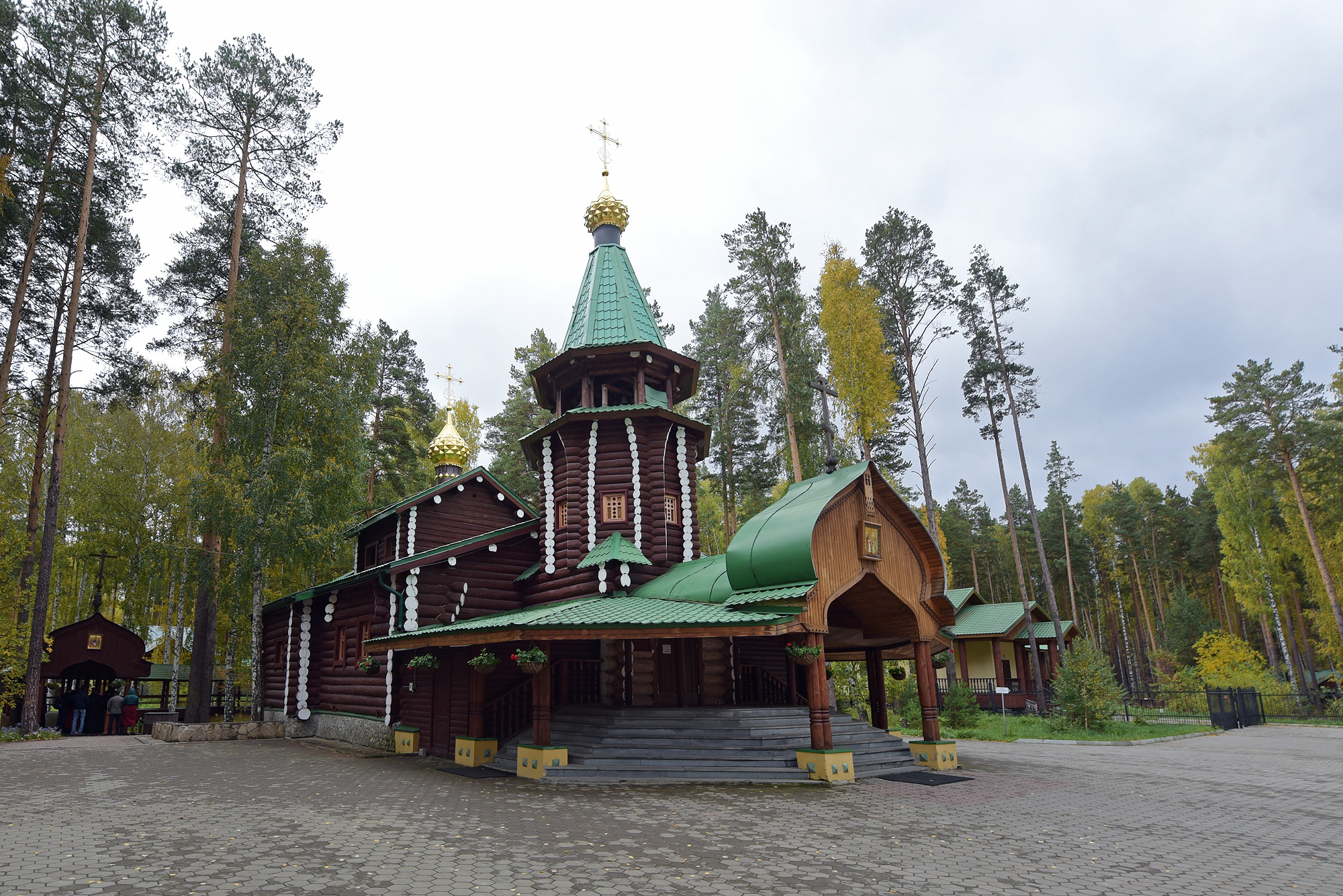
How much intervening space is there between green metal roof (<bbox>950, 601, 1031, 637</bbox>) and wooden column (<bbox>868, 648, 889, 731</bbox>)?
53.5ft

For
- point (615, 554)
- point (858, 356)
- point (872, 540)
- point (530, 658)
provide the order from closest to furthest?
1. point (530, 658)
2. point (872, 540)
3. point (615, 554)
4. point (858, 356)

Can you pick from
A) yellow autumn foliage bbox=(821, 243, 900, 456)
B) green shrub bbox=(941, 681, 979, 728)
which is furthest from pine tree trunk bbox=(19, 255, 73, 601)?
green shrub bbox=(941, 681, 979, 728)

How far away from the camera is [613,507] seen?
16469 millimetres

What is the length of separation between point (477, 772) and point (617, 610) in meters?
3.82

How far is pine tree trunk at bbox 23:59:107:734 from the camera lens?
17578 mm

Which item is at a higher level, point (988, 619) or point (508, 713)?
point (988, 619)

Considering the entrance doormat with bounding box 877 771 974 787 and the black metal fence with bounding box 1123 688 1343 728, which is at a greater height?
the entrance doormat with bounding box 877 771 974 787

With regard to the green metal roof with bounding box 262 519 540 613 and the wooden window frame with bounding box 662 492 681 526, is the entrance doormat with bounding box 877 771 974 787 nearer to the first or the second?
the wooden window frame with bounding box 662 492 681 526

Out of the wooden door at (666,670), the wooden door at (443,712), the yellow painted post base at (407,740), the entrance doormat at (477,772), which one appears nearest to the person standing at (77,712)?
the yellow painted post base at (407,740)

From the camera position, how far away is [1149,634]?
46156 mm

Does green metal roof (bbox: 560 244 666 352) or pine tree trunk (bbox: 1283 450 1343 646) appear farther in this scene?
pine tree trunk (bbox: 1283 450 1343 646)

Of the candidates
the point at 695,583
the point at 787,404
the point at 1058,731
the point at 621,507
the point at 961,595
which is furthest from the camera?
the point at 961,595

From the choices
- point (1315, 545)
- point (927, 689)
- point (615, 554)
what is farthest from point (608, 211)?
point (1315, 545)

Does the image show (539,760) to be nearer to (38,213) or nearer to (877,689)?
(877,689)
